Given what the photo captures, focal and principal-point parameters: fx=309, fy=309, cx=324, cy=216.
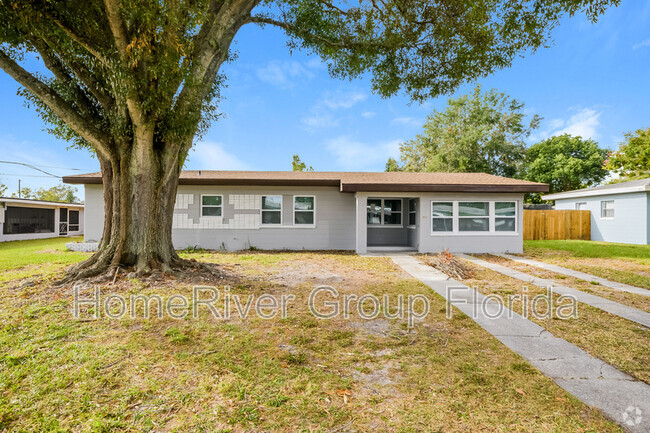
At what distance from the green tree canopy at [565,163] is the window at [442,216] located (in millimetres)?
22561

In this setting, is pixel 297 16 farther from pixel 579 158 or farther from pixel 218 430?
pixel 579 158

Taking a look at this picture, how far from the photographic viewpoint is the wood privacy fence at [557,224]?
1728 cm

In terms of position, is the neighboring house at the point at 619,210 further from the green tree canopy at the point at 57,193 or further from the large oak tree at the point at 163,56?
the green tree canopy at the point at 57,193

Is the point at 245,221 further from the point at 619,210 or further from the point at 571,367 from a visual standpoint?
the point at 619,210

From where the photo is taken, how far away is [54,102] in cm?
550

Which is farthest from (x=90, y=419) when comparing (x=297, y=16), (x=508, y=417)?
(x=297, y=16)

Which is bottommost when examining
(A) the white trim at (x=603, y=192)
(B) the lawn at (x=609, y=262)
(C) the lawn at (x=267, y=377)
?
(C) the lawn at (x=267, y=377)

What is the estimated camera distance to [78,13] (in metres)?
5.05

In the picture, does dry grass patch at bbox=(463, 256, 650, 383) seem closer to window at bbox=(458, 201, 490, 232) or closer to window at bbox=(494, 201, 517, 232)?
window at bbox=(458, 201, 490, 232)

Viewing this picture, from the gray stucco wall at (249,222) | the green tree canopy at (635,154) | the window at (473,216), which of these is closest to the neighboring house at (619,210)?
the green tree canopy at (635,154)

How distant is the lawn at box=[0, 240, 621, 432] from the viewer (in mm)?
2064

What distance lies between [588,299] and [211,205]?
1147cm

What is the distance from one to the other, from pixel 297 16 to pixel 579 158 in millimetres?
35493

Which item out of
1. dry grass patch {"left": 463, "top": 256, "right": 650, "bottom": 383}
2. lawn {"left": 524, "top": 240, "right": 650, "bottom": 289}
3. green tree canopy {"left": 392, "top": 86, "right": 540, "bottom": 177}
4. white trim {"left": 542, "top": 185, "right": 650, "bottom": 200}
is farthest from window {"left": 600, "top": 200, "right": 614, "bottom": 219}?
dry grass patch {"left": 463, "top": 256, "right": 650, "bottom": 383}
